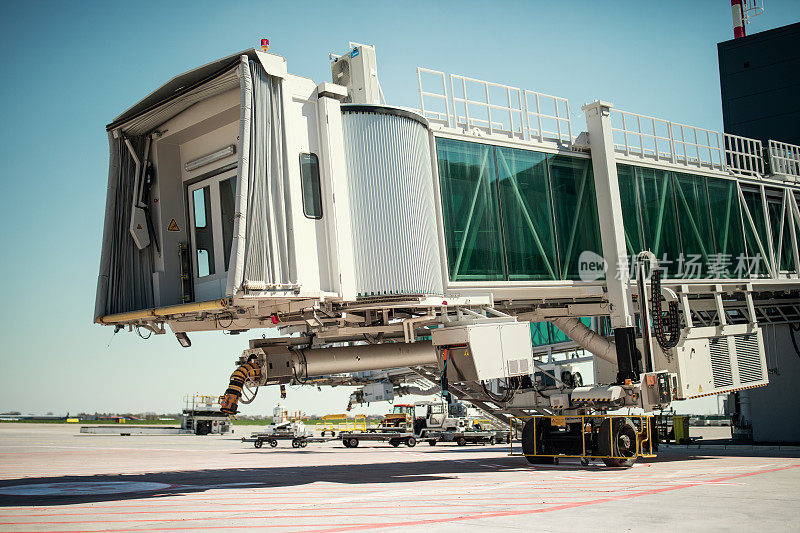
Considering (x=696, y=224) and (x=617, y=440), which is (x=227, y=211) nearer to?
(x=617, y=440)

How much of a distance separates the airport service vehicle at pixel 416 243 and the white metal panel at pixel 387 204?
0.15ft

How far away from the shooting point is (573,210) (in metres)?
20.4

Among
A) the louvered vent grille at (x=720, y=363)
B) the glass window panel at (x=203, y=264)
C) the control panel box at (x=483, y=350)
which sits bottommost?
the louvered vent grille at (x=720, y=363)

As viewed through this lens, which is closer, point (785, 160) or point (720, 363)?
point (720, 363)

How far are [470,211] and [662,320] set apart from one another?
7443 millimetres

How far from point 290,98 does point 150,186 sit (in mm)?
4584

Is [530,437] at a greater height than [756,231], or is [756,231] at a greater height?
Result: [756,231]

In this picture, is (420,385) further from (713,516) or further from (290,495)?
(713,516)

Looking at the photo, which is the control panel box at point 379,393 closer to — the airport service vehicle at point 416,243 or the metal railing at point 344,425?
the metal railing at point 344,425

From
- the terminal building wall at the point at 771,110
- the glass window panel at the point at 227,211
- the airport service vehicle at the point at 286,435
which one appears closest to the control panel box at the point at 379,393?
the airport service vehicle at the point at 286,435

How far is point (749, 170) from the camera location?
26125 mm

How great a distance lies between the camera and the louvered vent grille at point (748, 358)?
23.1 m

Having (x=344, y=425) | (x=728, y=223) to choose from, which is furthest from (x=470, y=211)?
(x=344, y=425)

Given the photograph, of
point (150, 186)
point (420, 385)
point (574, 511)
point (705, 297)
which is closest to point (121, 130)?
point (150, 186)
